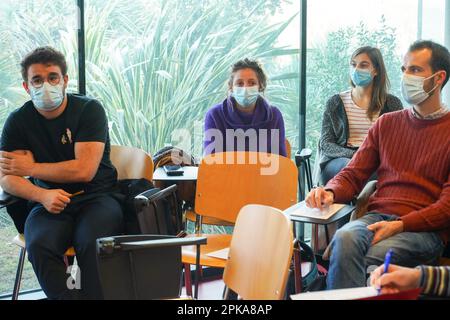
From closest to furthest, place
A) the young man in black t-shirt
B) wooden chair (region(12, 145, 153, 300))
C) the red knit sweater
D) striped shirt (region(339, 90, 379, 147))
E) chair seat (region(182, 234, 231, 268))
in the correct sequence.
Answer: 1. the red knit sweater
2. chair seat (region(182, 234, 231, 268))
3. the young man in black t-shirt
4. wooden chair (region(12, 145, 153, 300))
5. striped shirt (region(339, 90, 379, 147))

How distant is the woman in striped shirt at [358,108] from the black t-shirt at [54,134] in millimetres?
1441

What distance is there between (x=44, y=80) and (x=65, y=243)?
0.78m

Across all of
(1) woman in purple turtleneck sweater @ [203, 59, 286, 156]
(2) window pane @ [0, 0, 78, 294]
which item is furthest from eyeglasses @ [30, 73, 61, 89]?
(1) woman in purple turtleneck sweater @ [203, 59, 286, 156]

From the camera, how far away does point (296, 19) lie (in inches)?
156

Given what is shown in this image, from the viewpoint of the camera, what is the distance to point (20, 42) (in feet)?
9.95

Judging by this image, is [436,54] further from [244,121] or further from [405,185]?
[244,121]

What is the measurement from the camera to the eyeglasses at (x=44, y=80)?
2668mm

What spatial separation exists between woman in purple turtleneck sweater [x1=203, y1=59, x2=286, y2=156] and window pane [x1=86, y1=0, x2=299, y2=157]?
351 millimetres

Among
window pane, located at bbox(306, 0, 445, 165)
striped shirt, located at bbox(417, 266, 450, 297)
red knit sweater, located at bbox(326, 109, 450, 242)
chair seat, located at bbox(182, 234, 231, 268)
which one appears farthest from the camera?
window pane, located at bbox(306, 0, 445, 165)

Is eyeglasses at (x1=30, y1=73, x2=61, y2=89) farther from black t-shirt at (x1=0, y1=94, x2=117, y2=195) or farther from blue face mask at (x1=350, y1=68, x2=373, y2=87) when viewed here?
blue face mask at (x1=350, y1=68, x2=373, y2=87)

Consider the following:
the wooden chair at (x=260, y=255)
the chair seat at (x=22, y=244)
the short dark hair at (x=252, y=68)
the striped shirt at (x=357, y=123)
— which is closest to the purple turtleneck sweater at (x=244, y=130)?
the short dark hair at (x=252, y=68)

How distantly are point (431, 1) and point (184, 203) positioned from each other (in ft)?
9.62

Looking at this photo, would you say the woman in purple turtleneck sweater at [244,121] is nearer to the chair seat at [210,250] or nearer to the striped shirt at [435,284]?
the chair seat at [210,250]

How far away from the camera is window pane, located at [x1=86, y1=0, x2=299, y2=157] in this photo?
10.8 feet
